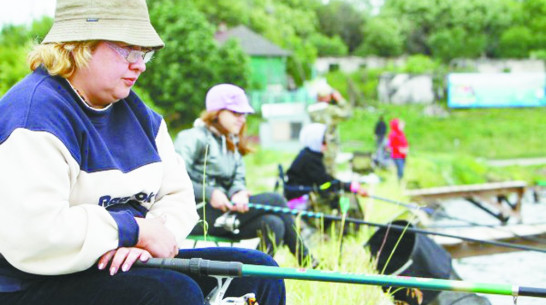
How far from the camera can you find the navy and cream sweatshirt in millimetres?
1714

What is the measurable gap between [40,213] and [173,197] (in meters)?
0.64

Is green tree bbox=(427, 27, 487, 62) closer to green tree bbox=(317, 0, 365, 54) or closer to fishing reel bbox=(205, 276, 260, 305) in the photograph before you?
green tree bbox=(317, 0, 365, 54)

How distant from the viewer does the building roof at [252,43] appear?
133ft

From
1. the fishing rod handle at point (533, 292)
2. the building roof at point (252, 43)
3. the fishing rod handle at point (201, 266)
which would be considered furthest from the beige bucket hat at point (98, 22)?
the building roof at point (252, 43)

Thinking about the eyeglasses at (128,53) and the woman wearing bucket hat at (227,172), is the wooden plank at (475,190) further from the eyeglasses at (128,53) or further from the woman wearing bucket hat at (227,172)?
the eyeglasses at (128,53)

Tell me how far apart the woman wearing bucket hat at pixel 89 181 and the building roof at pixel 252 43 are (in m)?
38.4

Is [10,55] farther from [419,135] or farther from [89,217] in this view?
[419,135]

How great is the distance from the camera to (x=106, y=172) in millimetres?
1960

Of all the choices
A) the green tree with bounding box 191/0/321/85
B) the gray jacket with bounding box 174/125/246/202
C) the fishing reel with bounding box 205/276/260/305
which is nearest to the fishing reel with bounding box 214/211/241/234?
the gray jacket with bounding box 174/125/246/202

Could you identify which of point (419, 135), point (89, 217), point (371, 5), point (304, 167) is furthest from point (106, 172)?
point (371, 5)

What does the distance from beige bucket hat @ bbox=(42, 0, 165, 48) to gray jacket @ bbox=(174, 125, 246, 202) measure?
2087mm

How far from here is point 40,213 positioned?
1711 millimetres

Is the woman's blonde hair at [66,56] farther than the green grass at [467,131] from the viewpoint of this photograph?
No

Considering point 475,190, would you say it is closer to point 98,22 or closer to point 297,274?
point 297,274
